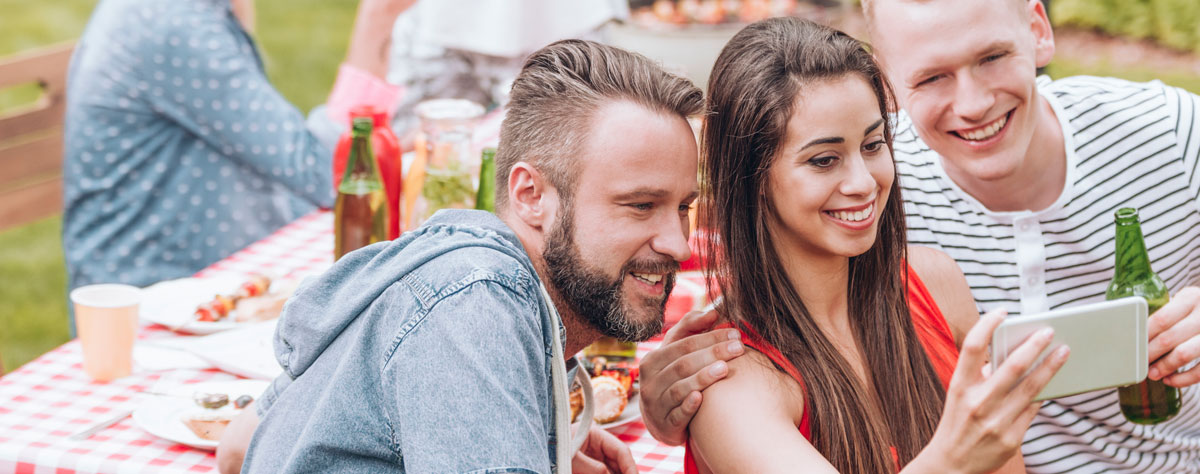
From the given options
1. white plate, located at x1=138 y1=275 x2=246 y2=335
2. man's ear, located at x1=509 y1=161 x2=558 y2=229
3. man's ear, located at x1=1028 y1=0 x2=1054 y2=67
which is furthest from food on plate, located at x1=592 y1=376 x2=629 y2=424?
man's ear, located at x1=1028 y1=0 x2=1054 y2=67

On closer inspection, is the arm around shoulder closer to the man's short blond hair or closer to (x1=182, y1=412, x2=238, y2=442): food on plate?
the man's short blond hair

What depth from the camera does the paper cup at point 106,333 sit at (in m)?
2.45

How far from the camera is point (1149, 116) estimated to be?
2.63 m

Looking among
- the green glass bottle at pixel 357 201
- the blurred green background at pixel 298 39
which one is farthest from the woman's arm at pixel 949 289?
the blurred green background at pixel 298 39

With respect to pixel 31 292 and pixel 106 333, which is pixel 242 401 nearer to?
pixel 106 333

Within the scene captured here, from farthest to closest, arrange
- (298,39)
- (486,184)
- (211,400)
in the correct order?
(298,39), (486,184), (211,400)

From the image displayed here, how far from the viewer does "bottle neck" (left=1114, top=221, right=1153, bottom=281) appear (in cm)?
226

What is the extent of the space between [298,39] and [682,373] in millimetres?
7931

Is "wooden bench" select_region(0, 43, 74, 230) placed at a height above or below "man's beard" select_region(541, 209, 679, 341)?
below

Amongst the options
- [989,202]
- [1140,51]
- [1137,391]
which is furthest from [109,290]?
[1140,51]

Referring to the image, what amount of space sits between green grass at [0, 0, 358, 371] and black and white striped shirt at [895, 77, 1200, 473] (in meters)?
3.62

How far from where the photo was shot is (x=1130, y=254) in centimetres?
230

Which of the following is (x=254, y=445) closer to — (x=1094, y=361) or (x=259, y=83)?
(x=1094, y=361)

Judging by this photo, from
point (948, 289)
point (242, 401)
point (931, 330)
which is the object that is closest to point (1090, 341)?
point (931, 330)
